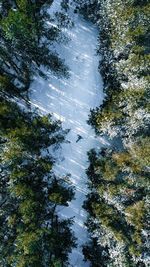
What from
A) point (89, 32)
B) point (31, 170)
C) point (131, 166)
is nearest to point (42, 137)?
point (31, 170)

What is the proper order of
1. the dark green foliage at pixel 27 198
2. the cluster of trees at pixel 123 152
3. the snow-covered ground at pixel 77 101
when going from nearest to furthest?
1. the dark green foliage at pixel 27 198
2. the cluster of trees at pixel 123 152
3. the snow-covered ground at pixel 77 101

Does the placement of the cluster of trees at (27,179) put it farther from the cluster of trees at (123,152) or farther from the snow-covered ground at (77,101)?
the cluster of trees at (123,152)

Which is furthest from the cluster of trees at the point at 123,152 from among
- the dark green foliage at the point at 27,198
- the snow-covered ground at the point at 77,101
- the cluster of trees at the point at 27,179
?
the dark green foliage at the point at 27,198

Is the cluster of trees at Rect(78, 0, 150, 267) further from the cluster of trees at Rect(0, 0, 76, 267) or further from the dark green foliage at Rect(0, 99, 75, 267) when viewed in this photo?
the dark green foliage at Rect(0, 99, 75, 267)

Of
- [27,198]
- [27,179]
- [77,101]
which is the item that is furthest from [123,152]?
[27,198]

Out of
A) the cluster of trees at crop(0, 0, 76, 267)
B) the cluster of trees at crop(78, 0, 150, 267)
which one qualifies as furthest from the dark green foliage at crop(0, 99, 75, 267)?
the cluster of trees at crop(78, 0, 150, 267)

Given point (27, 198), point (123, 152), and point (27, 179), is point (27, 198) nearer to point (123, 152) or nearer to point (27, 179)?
point (27, 179)
